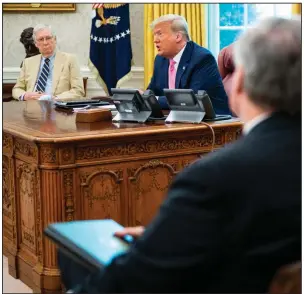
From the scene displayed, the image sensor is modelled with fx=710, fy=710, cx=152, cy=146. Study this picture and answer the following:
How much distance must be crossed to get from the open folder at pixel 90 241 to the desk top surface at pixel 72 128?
1600mm

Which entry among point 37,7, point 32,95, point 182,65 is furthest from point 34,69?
point 182,65

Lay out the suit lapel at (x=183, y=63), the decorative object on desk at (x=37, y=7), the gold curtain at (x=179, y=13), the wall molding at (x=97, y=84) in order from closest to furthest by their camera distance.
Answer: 1. the suit lapel at (x=183, y=63)
2. the gold curtain at (x=179, y=13)
3. the decorative object on desk at (x=37, y=7)
4. the wall molding at (x=97, y=84)

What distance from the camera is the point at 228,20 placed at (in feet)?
23.7

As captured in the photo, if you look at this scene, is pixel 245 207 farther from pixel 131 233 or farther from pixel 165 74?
pixel 165 74

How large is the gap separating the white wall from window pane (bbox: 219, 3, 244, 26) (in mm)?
883

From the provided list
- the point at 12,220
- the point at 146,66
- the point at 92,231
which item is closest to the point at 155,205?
the point at 12,220

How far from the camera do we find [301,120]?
1587 millimetres

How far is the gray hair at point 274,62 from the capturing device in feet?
5.05

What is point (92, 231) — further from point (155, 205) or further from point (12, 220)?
point (12, 220)

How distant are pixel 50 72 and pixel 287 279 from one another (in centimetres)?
501

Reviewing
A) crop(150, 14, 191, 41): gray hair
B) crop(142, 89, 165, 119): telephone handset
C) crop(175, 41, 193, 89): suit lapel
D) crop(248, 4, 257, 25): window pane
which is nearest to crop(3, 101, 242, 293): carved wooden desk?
crop(142, 89, 165, 119): telephone handset

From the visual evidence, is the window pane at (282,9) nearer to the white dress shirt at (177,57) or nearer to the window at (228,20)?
the window at (228,20)

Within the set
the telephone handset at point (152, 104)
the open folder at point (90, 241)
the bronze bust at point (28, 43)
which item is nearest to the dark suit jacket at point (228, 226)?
the open folder at point (90, 241)

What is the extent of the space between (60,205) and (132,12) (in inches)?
172
